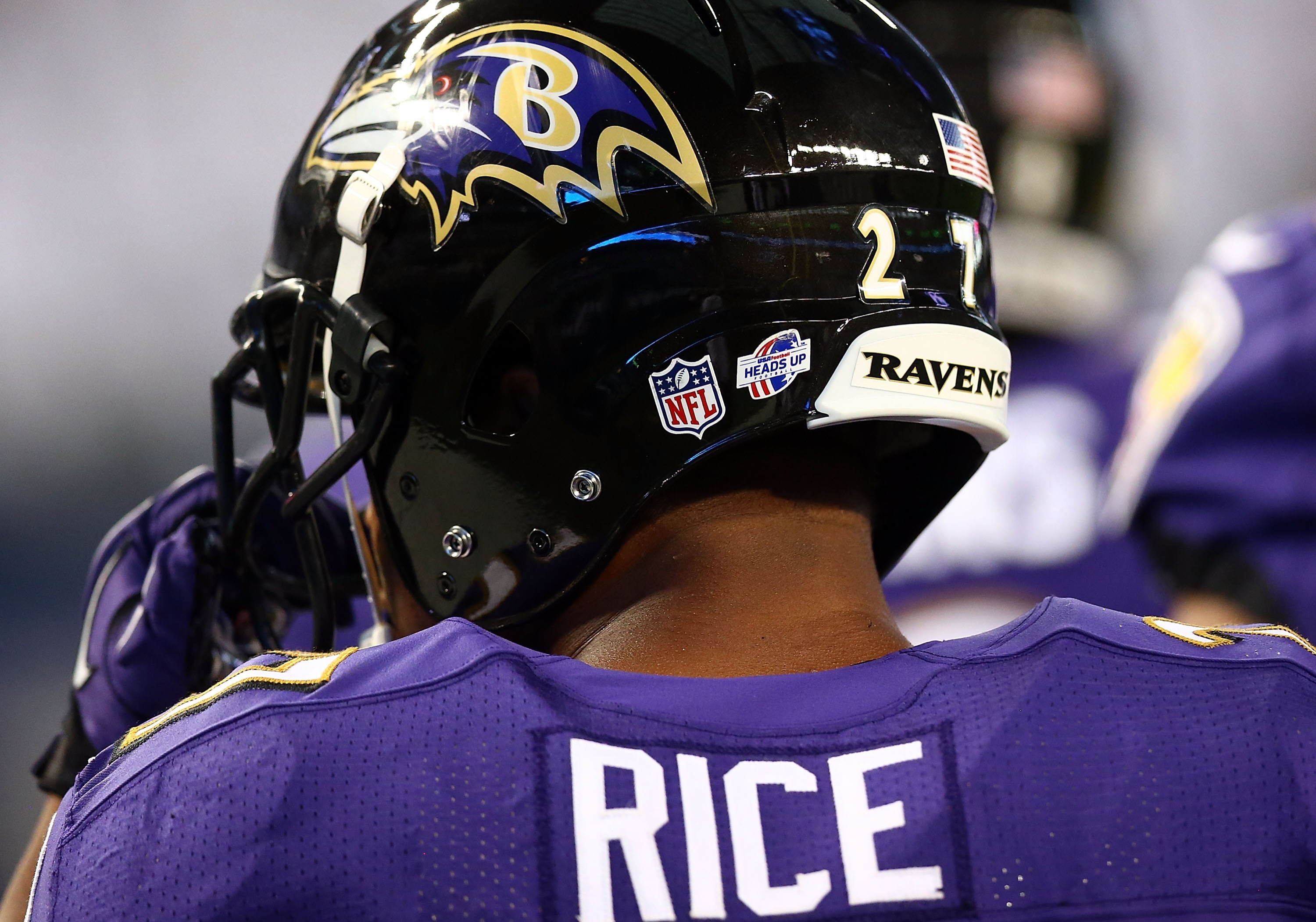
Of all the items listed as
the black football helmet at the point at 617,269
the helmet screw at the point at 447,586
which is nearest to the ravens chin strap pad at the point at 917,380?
the black football helmet at the point at 617,269

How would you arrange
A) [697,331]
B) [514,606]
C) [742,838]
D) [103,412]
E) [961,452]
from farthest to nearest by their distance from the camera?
[103,412] → [961,452] → [514,606] → [697,331] → [742,838]

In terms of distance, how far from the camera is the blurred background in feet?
10.8

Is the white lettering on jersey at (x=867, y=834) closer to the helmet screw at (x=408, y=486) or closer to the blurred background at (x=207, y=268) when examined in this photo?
the helmet screw at (x=408, y=486)

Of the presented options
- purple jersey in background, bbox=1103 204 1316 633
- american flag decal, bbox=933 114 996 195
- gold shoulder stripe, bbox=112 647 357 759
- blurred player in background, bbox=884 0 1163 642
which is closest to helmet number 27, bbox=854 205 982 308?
american flag decal, bbox=933 114 996 195

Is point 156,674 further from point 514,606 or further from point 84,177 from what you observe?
point 84,177

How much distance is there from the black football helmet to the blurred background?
2.22 metres

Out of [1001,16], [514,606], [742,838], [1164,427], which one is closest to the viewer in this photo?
[742,838]

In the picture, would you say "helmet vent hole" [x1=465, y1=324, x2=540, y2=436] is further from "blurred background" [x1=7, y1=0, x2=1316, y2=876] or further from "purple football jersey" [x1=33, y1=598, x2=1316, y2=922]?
"blurred background" [x1=7, y1=0, x2=1316, y2=876]

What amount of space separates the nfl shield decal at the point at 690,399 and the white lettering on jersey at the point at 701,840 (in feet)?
1.10

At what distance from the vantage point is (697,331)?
3.84ft

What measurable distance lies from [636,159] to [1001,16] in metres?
2.97

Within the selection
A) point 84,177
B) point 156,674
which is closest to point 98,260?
point 84,177

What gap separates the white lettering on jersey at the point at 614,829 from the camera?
2.92 ft

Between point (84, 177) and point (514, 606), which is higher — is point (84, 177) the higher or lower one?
the higher one
